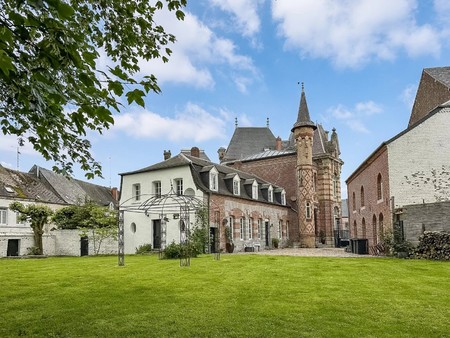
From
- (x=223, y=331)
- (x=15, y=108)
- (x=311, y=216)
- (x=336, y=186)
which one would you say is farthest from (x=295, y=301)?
(x=336, y=186)

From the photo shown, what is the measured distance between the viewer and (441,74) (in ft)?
80.7

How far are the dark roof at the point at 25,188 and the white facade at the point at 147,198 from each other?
10338 mm

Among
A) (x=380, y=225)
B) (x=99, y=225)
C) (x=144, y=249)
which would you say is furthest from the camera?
(x=99, y=225)

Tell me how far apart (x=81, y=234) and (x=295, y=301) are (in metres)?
23.6

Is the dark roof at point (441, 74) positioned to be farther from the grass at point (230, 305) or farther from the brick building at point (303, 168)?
the grass at point (230, 305)

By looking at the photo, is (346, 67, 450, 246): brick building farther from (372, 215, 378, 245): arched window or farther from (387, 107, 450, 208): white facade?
(372, 215, 378, 245): arched window

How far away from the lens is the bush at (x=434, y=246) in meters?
17.0

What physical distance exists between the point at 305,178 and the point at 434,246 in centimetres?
1889

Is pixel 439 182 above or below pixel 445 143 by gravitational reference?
below

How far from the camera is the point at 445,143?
19.2 metres

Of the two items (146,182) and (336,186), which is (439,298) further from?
(336,186)

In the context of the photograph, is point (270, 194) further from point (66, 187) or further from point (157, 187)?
point (66, 187)

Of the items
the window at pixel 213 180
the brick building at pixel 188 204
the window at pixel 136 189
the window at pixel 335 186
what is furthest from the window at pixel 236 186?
the window at pixel 335 186

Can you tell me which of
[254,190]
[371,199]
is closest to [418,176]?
[371,199]
